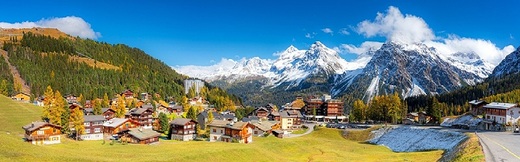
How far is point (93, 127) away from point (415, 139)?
92.5 meters

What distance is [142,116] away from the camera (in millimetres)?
143875

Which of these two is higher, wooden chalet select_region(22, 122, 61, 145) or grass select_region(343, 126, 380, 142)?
wooden chalet select_region(22, 122, 61, 145)

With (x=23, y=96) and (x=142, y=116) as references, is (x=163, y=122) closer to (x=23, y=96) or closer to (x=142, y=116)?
(x=142, y=116)

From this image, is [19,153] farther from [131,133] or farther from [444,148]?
[444,148]

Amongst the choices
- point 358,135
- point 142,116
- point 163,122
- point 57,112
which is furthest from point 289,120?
point 57,112

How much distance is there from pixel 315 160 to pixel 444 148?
3127 centimetres

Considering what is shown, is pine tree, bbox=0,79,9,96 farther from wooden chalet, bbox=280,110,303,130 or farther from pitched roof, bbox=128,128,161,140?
wooden chalet, bbox=280,110,303,130

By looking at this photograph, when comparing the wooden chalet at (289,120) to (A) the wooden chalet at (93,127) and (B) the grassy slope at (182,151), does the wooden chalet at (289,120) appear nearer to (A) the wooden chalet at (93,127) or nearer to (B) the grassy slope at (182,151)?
(B) the grassy slope at (182,151)

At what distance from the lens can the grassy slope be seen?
67.4 metres

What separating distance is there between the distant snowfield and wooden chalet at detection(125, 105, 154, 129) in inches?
3140

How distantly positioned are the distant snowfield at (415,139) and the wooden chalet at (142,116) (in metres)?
79.7

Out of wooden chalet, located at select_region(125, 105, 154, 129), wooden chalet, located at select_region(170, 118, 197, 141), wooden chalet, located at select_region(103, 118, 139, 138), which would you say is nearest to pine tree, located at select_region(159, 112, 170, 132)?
wooden chalet, located at select_region(170, 118, 197, 141)

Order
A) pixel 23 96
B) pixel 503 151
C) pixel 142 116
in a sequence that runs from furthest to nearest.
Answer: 1. pixel 23 96
2. pixel 142 116
3. pixel 503 151

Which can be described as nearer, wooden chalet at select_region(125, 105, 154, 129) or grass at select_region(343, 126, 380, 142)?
grass at select_region(343, 126, 380, 142)
